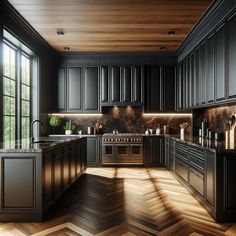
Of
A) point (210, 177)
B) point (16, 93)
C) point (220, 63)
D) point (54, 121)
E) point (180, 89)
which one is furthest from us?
point (54, 121)

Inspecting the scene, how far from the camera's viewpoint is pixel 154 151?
721cm

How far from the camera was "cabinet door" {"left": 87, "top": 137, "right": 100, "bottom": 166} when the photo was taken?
7.29 meters

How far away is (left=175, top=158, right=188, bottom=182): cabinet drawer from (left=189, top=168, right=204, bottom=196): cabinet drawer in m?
0.33

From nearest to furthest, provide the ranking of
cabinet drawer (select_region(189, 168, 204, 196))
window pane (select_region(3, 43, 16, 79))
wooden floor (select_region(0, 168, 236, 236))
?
wooden floor (select_region(0, 168, 236, 236))
cabinet drawer (select_region(189, 168, 204, 196))
window pane (select_region(3, 43, 16, 79))

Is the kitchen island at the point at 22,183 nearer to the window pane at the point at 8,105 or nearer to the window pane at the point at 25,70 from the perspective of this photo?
the window pane at the point at 8,105

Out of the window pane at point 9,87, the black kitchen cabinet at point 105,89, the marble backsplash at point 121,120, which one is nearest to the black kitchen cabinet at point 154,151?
the marble backsplash at point 121,120

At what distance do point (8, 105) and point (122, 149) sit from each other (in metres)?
3.29

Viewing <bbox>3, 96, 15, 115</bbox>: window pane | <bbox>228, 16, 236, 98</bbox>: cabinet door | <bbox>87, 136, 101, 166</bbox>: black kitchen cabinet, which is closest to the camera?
<bbox>228, 16, 236, 98</bbox>: cabinet door

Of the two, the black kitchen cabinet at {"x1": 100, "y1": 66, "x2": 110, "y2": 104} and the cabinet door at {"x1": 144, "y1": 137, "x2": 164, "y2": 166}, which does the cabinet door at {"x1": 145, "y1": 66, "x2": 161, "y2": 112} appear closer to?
the cabinet door at {"x1": 144, "y1": 137, "x2": 164, "y2": 166}

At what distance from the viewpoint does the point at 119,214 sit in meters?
3.61

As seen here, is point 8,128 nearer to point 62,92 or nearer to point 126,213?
point 126,213

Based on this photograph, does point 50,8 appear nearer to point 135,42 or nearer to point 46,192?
point 135,42

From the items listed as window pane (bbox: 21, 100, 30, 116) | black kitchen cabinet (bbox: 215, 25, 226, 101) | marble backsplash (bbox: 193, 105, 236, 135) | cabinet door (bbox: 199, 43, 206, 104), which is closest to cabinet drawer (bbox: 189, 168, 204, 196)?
marble backsplash (bbox: 193, 105, 236, 135)

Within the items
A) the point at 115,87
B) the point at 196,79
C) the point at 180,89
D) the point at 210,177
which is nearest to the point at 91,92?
the point at 115,87
